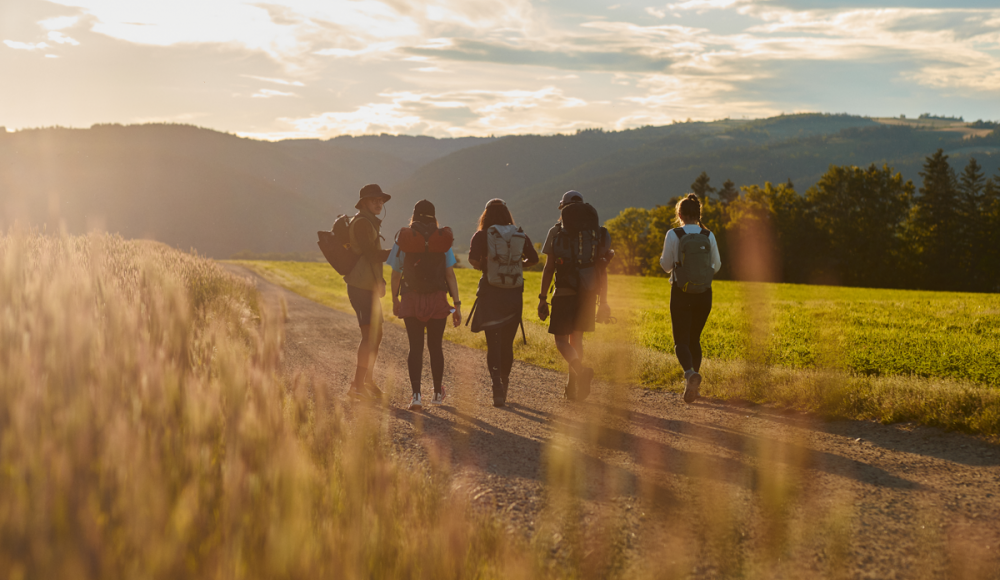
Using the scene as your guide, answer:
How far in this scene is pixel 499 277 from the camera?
301 inches

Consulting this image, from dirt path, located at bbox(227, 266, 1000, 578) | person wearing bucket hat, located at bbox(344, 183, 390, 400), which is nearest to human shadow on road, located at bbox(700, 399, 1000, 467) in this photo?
dirt path, located at bbox(227, 266, 1000, 578)

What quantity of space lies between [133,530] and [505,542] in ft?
6.73

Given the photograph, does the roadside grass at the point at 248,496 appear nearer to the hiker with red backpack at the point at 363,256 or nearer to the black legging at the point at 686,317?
the black legging at the point at 686,317

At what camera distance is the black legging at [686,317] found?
766 centimetres

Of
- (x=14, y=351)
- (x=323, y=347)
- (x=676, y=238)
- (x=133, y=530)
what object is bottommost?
(x=323, y=347)

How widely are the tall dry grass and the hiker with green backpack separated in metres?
4.75

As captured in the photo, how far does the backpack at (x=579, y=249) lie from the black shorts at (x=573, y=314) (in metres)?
0.14

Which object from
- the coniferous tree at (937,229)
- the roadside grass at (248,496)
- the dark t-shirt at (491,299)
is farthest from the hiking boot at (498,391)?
the coniferous tree at (937,229)

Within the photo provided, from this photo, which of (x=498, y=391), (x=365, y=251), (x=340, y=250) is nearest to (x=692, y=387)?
(x=498, y=391)

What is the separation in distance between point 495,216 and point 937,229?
258ft

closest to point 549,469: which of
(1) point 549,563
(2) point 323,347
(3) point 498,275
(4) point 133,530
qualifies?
(1) point 549,563

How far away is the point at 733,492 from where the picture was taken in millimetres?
4559

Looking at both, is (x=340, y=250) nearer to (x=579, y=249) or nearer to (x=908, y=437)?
(x=579, y=249)

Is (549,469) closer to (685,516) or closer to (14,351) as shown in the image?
(685,516)
